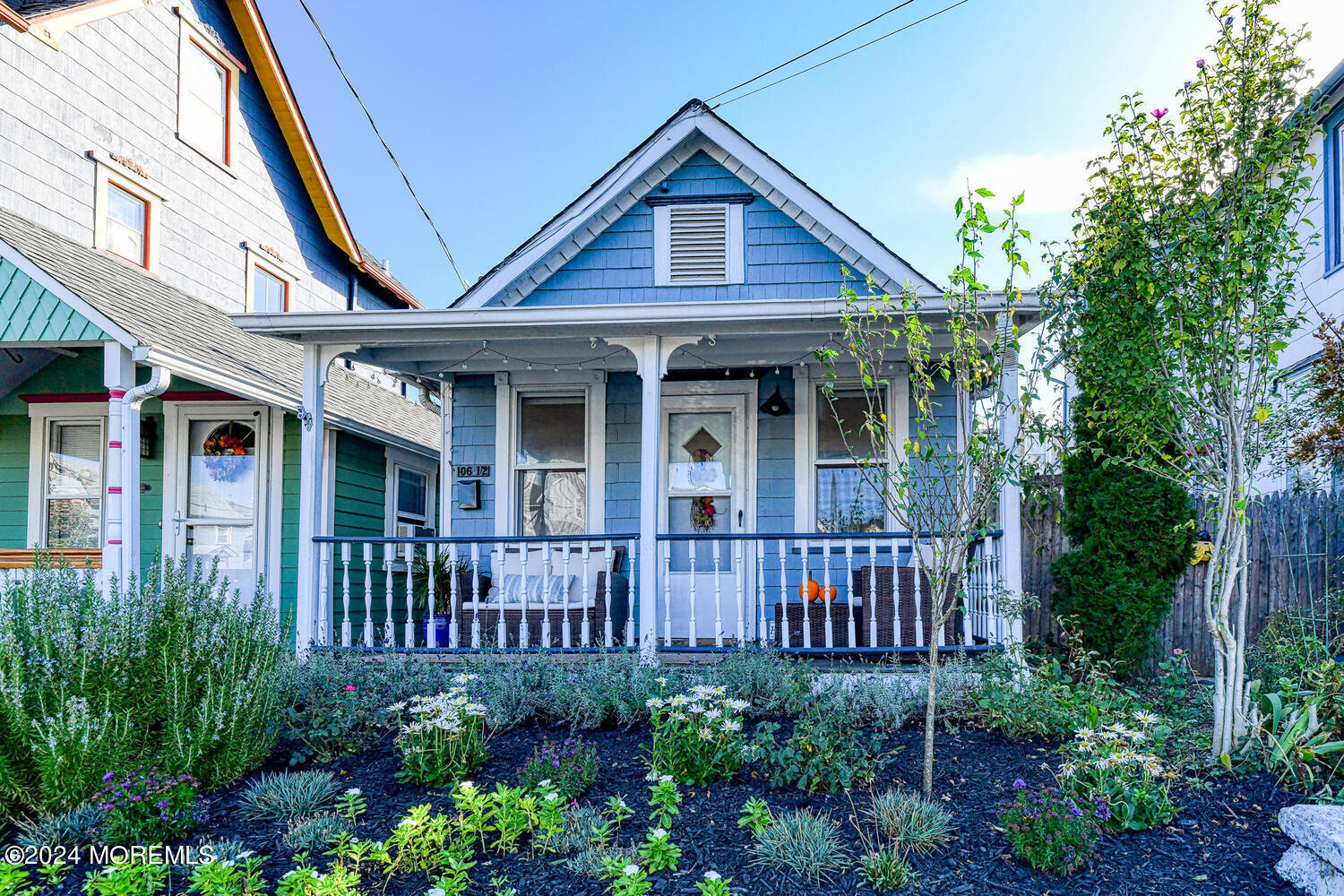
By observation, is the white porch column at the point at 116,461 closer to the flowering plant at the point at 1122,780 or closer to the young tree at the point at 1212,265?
the flowering plant at the point at 1122,780

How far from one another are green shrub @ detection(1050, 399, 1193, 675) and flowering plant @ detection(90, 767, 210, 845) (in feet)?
16.2

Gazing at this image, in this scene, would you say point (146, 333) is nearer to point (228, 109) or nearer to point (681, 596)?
point (681, 596)

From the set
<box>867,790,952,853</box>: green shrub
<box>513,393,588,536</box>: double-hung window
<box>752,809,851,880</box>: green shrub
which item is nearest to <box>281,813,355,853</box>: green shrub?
<box>752,809,851,880</box>: green shrub

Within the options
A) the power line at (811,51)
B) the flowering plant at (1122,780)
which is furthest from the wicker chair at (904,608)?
the power line at (811,51)

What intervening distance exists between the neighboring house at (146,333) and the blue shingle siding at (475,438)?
108 cm

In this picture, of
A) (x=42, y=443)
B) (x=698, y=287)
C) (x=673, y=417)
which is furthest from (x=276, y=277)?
(x=673, y=417)

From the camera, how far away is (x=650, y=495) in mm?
5570

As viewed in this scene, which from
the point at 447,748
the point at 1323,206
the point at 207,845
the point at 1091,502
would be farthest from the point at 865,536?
the point at 1323,206

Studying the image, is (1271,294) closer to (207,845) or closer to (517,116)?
(207,845)

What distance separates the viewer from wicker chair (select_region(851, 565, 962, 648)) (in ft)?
19.9

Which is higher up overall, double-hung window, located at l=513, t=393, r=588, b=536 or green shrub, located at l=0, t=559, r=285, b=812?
double-hung window, located at l=513, t=393, r=588, b=536

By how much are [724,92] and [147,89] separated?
5.68 meters

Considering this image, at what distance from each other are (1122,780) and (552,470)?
16.4 feet

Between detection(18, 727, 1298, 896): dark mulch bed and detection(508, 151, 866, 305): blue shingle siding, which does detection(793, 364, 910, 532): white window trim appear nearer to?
detection(508, 151, 866, 305): blue shingle siding
